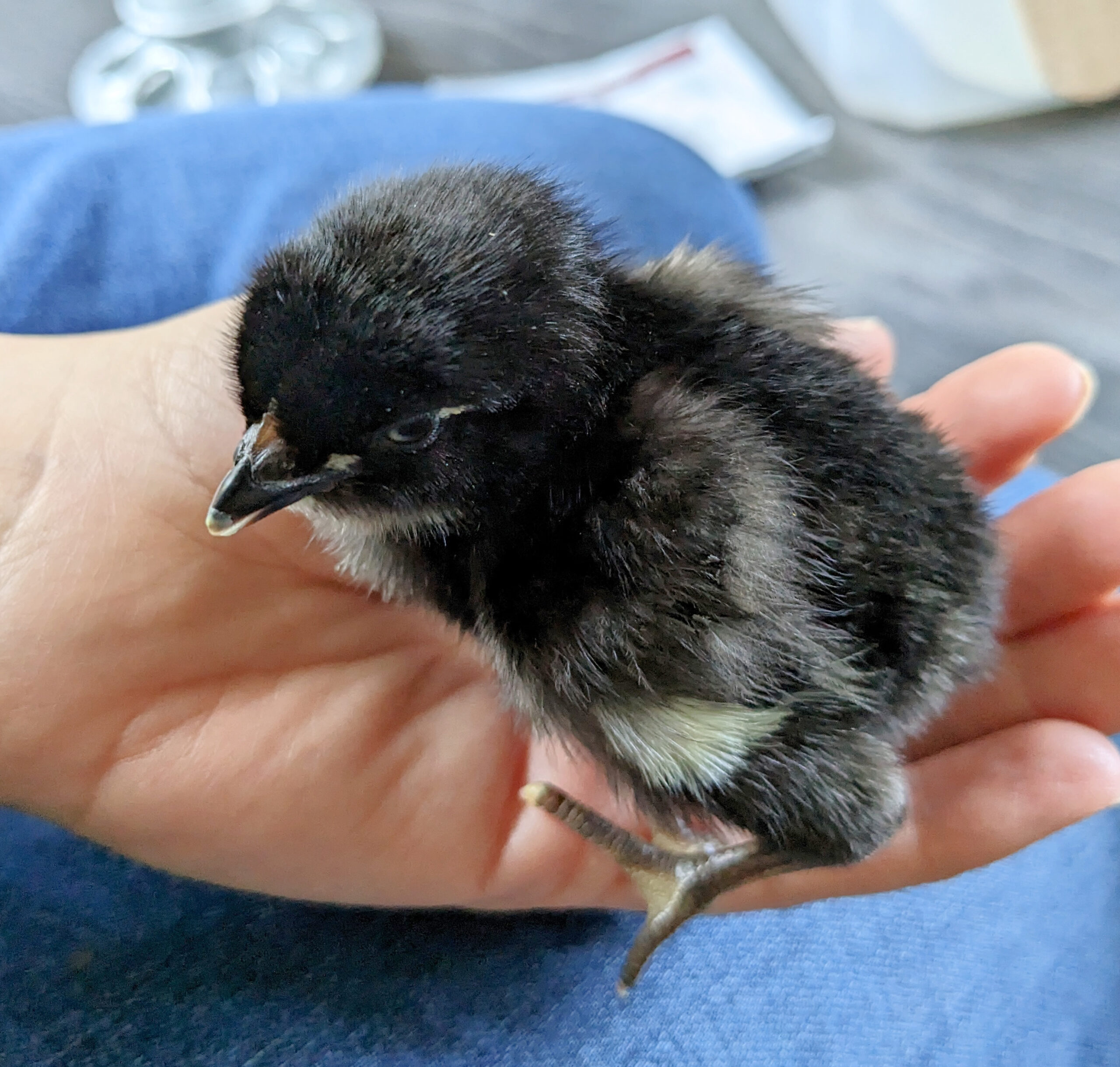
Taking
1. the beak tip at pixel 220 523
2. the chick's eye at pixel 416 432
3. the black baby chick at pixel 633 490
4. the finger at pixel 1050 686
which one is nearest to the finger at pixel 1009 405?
the finger at pixel 1050 686

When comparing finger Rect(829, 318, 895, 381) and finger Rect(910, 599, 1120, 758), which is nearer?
finger Rect(910, 599, 1120, 758)

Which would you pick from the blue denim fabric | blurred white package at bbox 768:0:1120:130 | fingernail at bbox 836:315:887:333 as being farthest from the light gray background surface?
the blue denim fabric

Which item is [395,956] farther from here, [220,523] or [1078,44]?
[1078,44]

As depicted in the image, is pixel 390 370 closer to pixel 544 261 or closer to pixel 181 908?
pixel 544 261

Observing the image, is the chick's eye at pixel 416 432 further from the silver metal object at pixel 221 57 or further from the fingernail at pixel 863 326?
the silver metal object at pixel 221 57

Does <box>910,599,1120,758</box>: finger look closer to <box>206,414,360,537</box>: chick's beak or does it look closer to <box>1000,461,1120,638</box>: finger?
<box>1000,461,1120,638</box>: finger

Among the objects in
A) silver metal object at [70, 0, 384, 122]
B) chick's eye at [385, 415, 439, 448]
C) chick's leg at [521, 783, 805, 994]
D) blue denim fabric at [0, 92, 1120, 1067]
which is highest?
chick's eye at [385, 415, 439, 448]
